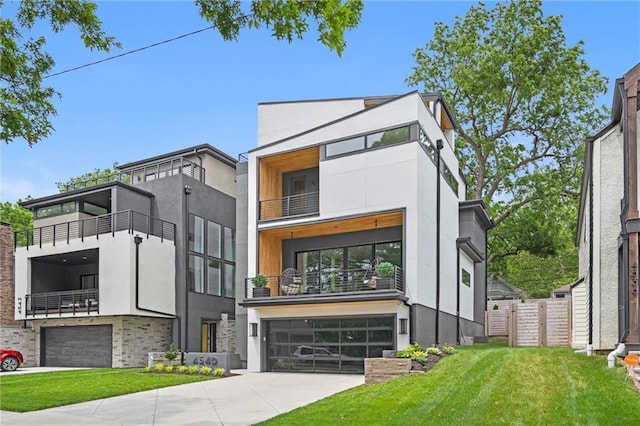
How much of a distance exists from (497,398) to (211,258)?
1812cm

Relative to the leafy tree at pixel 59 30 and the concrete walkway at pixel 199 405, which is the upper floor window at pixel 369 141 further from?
the leafy tree at pixel 59 30

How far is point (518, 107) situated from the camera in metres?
33.6

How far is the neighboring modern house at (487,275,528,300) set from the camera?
40.2 metres

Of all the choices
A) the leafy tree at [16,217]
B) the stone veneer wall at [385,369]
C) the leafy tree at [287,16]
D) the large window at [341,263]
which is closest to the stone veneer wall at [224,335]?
the large window at [341,263]

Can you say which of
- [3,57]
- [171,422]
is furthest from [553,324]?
[3,57]

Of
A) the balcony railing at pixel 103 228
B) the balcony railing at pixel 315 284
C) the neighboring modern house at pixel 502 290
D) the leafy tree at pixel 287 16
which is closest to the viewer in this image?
the leafy tree at pixel 287 16

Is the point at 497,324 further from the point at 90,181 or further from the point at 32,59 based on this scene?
the point at 32,59

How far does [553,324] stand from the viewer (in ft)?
69.4

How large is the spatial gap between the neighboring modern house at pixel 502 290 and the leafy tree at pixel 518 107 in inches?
252

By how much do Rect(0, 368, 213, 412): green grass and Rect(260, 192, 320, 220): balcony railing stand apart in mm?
6290

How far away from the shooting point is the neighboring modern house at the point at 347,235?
1773cm

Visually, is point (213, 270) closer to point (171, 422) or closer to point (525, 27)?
point (171, 422)

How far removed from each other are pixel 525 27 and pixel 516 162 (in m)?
7.65

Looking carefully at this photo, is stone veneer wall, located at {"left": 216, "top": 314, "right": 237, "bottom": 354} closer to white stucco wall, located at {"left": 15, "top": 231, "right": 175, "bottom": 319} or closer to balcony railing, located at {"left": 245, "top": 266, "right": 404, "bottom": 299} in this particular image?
white stucco wall, located at {"left": 15, "top": 231, "right": 175, "bottom": 319}
